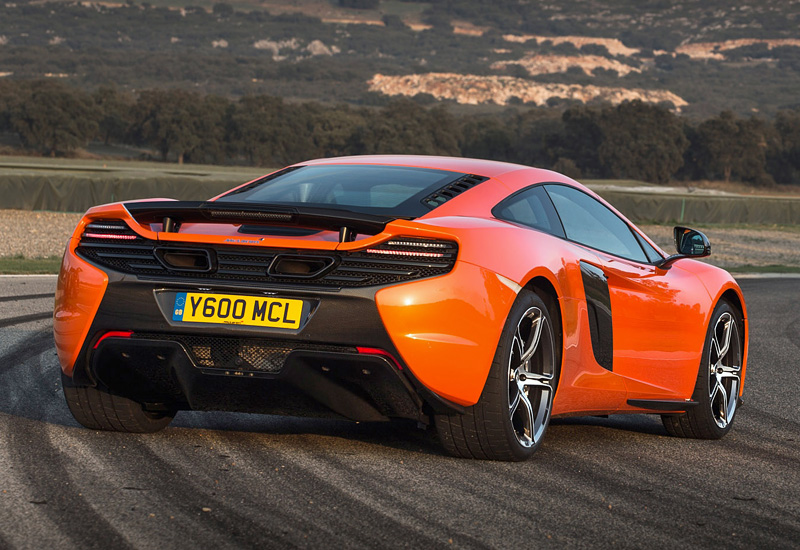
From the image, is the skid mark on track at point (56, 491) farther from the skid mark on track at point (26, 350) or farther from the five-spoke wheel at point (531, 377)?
the skid mark on track at point (26, 350)

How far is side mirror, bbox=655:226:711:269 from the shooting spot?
6.29 metres

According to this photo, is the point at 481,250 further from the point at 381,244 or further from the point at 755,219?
the point at 755,219

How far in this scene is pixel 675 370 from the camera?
20.1 ft

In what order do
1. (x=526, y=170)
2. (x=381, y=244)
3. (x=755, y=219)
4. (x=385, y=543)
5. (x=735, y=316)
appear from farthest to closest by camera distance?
1. (x=755, y=219)
2. (x=735, y=316)
3. (x=526, y=170)
4. (x=381, y=244)
5. (x=385, y=543)

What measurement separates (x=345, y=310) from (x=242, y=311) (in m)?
0.41

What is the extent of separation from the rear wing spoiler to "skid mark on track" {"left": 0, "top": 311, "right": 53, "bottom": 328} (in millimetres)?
5142

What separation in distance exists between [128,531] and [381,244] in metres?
1.46

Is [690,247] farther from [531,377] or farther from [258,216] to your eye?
[258,216]

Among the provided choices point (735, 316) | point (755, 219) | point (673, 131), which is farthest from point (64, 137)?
point (735, 316)

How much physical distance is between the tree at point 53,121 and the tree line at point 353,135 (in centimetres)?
9

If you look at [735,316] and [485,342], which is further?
[735,316]

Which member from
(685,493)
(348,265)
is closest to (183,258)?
(348,265)

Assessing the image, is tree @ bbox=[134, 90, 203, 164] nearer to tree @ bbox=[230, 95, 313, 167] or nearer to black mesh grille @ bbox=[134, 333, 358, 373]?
tree @ bbox=[230, 95, 313, 167]

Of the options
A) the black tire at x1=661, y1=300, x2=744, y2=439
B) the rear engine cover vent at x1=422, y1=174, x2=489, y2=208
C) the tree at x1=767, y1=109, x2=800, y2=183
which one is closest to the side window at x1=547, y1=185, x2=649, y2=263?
the rear engine cover vent at x1=422, y1=174, x2=489, y2=208
